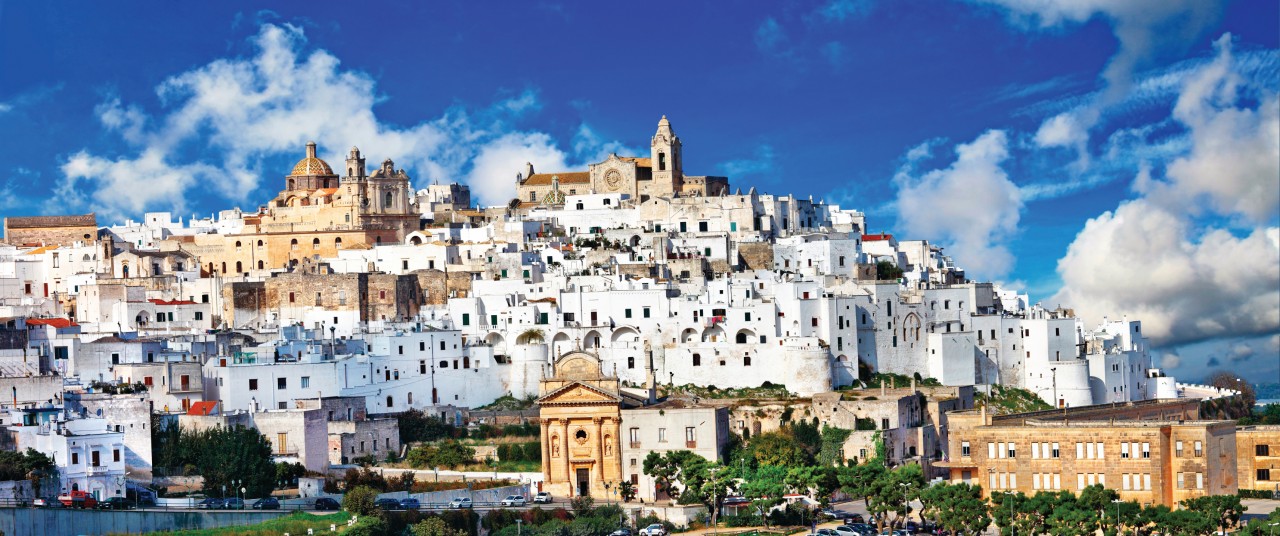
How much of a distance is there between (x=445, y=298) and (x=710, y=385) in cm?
1236

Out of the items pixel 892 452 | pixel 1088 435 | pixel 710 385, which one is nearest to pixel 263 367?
pixel 710 385

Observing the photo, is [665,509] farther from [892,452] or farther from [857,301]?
[857,301]

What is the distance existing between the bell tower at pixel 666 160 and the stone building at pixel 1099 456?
30017 millimetres

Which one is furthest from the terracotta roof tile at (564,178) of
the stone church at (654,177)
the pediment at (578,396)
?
the pediment at (578,396)

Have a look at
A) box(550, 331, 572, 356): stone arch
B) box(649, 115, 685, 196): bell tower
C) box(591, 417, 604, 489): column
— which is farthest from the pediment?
box(649, 115, 685, 196): bell tower

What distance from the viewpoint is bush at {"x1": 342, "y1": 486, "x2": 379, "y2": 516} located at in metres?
58.3

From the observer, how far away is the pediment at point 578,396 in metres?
66.6

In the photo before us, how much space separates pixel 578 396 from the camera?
66.9 metres

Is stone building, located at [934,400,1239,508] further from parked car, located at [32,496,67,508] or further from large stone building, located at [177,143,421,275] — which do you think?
large stone building, located at [177,143,421,275]

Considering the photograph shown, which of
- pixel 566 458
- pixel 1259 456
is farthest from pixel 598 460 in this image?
pixel 1259 456

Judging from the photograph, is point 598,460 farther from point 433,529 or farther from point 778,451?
point 433,529

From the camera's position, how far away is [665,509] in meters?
61.8

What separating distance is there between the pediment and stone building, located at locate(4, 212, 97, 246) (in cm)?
3328

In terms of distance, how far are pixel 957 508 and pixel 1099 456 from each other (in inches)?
261
